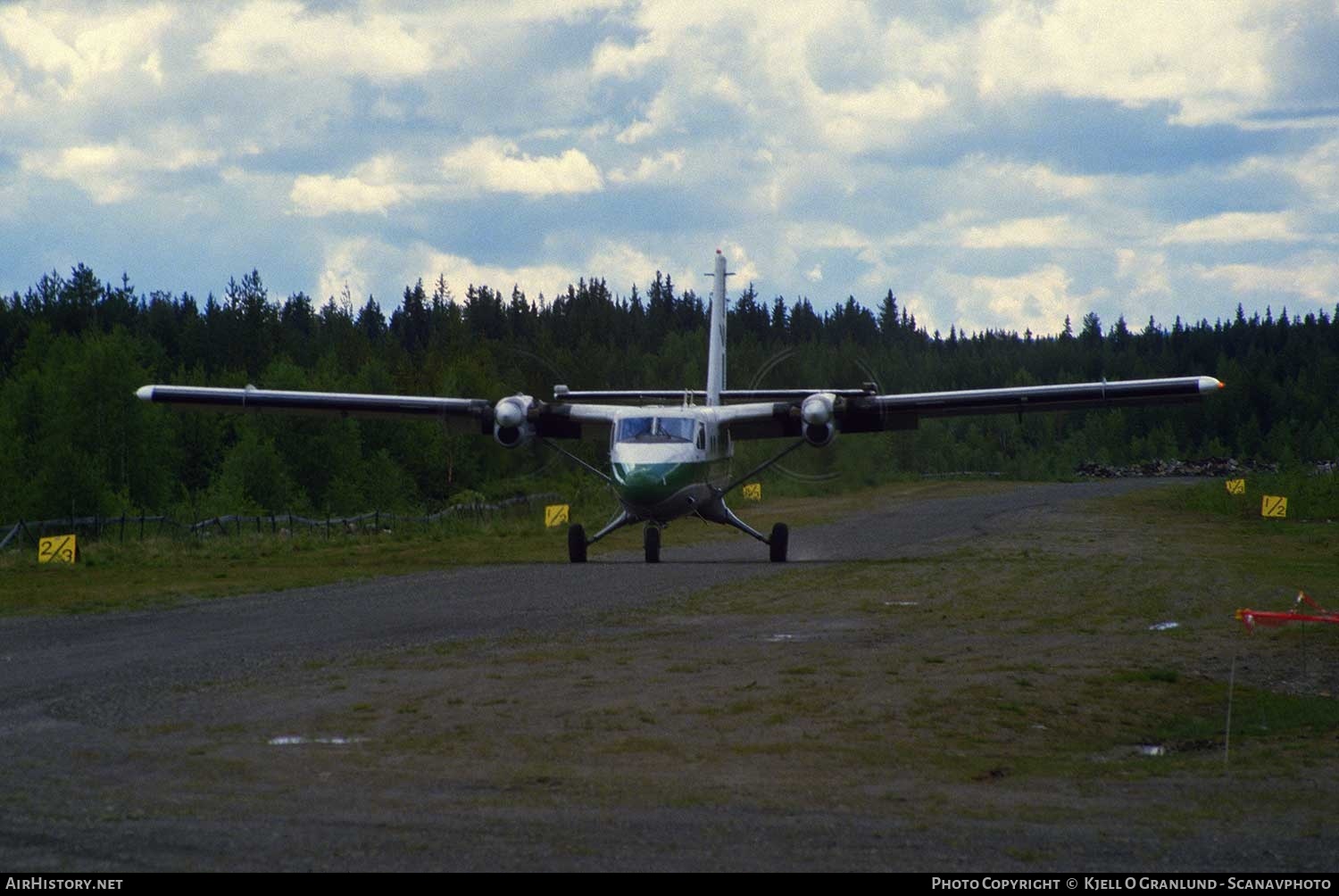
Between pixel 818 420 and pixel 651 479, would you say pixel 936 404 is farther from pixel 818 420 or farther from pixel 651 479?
pixel 651 479

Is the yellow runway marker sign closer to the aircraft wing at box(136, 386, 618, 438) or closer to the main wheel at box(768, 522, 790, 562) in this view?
the aircraft wing at box(136, 386, 618, 438)

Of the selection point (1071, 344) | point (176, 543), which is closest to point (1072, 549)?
point (176, 543)

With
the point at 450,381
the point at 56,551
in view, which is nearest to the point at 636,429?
the point at 56,551

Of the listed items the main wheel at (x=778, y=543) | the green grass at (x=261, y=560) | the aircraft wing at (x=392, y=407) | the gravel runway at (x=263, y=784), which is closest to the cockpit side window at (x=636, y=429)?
the aircraft wing at (x=392, y=407)

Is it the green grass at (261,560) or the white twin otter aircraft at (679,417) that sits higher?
the white twin otter aircraft at (679,417)

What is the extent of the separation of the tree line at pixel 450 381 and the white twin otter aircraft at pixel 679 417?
2317 mm

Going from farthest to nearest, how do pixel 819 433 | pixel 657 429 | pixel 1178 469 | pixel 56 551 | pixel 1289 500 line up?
pixel 1178 469 → pixel 1289 500 → pixel 56 551 → pixel 819 433 → pixel 657 429

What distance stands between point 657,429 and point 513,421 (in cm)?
332

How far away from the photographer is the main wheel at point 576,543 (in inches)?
1110

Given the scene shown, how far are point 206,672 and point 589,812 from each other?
705 centimetres

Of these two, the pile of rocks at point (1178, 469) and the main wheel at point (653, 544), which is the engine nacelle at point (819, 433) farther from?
the pile of rocks at point (1178, 469)

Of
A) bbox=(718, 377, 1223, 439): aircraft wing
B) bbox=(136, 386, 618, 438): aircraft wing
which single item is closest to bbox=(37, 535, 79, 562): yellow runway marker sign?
bbox=(136, 386, 618, 438): aircraft wing

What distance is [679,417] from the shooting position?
2705 centimetres
